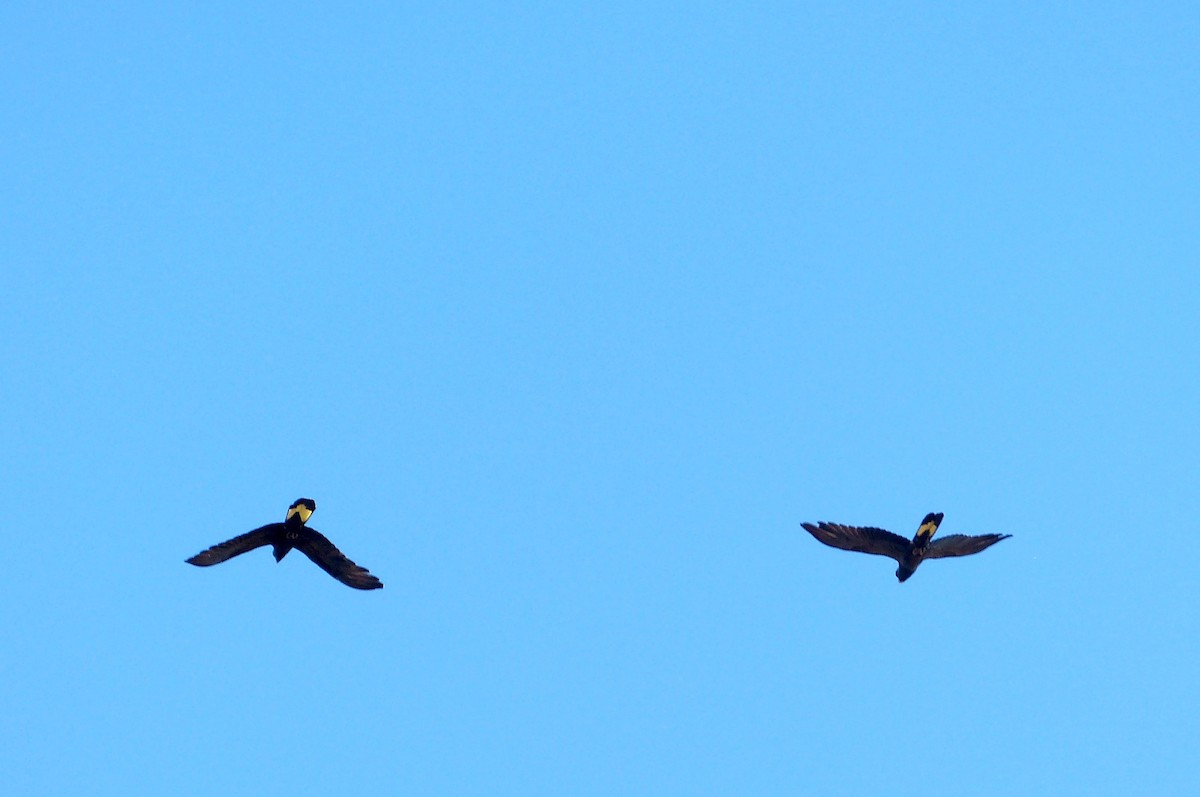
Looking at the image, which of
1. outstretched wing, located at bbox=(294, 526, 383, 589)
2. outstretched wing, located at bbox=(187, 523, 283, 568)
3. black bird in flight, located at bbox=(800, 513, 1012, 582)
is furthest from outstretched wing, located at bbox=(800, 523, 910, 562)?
outstretched wing, located at bbox=(187, 523, 283, 568)

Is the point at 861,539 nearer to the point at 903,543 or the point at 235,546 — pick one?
the point at 903,543

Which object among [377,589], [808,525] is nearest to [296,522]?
[377,589]

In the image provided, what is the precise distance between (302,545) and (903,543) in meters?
12.5

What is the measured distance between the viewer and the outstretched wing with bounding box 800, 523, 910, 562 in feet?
113

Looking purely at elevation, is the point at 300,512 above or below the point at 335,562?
above

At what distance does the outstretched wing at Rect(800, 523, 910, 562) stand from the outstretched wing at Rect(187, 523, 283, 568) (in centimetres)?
1092

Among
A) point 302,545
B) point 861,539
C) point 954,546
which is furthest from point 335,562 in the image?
point 954,546

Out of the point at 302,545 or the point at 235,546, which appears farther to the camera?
the point at 302,545

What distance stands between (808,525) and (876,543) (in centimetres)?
210

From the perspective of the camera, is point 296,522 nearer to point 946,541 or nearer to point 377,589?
point 377,589

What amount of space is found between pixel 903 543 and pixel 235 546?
13.7 m

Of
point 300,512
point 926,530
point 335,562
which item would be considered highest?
point 300,512

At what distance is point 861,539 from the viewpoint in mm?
35438

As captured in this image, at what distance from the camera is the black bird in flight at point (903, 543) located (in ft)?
113
